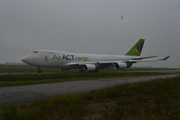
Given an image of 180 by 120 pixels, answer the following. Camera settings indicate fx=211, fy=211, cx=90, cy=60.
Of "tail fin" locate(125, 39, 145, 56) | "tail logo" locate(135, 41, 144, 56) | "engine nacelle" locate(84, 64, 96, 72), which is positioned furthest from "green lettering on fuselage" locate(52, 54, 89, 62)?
"tail logo" locate(135, 41, 144, 56)

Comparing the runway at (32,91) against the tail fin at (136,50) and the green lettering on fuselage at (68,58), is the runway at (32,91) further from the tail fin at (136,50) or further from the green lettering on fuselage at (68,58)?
the tail fin at (136,50)

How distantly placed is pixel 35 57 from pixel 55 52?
342cm

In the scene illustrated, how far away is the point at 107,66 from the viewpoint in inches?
1451

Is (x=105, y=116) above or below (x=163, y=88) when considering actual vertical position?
above

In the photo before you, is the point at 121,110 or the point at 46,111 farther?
the point at 46,111

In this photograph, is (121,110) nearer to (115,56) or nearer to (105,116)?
(105,116)

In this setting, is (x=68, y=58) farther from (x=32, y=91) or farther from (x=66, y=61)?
(x=32, y=91)

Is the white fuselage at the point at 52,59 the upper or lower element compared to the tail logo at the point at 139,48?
upper

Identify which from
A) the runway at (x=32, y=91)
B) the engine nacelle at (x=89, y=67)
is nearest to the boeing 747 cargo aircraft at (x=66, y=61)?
the engine nacelle at (x=89, y=67)

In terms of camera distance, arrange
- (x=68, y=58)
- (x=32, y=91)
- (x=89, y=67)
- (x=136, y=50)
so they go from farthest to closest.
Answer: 1. (x=136, y=50)
2. (x=68, y=58)
3. (x=89, y=67)
4. (x=32, y=91)

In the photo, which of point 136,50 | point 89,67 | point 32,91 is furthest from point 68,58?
point 32,91

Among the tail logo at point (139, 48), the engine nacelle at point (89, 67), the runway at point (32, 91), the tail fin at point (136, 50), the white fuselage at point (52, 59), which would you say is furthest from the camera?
the tail logo at point (139, 48)

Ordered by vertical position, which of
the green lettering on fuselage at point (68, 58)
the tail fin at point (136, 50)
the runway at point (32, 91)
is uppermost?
the runway at point (32, 91)

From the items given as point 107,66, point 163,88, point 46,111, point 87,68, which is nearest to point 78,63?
point 87,68
